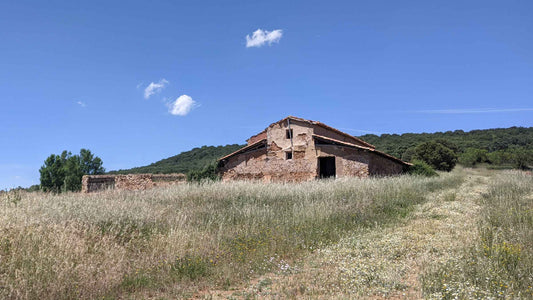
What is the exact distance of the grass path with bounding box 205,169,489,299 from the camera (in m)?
4.45

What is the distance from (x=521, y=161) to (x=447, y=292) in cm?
4250

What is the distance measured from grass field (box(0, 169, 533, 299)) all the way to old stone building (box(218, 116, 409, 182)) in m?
10.7

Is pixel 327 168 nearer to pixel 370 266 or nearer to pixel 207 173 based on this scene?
pixel 207 173

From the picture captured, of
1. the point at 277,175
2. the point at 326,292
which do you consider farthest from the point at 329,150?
the point at 326,292

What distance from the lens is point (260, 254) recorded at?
5977 millimetres

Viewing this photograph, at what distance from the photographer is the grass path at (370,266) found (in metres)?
4.45

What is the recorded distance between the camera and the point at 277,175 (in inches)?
850

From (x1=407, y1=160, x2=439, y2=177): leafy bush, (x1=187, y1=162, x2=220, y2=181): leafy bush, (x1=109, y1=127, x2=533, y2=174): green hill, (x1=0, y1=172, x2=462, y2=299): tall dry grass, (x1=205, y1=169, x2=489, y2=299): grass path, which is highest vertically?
(x1=109, y1=127, x2=533, y2=174): green hill

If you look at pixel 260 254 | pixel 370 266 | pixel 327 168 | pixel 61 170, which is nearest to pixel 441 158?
pixel 327 168

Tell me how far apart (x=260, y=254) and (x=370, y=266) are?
74.8 inches

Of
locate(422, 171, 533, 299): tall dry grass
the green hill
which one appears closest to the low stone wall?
locate(422, 171, 533, 299): tall dry grass

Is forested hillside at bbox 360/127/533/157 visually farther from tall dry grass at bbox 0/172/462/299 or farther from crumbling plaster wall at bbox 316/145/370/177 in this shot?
tall dry grass at bbox 0/172/462/299

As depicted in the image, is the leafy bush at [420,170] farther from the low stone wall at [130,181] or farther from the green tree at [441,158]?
the green tree at [441,158]

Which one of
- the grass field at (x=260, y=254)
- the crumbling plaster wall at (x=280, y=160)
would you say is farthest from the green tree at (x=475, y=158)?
the grass field at (x=260, y=254)
